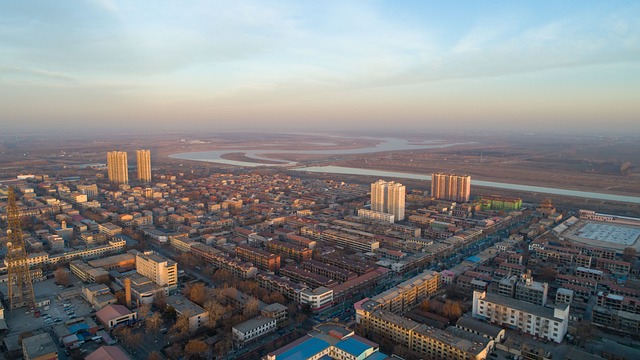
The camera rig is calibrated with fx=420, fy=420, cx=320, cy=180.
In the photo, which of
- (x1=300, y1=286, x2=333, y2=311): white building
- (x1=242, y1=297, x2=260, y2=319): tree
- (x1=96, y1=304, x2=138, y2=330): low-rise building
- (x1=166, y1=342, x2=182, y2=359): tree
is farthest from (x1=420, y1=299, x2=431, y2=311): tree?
(x1=96, y1=304, x2=138, y2=330): low-rise building

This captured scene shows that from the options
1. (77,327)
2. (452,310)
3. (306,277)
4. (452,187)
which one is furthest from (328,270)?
(452,187)

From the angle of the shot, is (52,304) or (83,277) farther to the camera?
(83,277)

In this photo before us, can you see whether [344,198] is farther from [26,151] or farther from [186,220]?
[26,151]

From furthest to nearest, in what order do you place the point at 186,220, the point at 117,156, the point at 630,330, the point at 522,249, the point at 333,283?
the point at 117,156
the point at 186,220
the point at 522,249
the point at 333,283
the point at 630,330

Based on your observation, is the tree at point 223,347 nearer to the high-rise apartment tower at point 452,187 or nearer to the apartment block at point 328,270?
the apartment block at point 328,270

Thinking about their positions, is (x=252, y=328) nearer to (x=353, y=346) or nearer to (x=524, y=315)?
(x=353, y=346)

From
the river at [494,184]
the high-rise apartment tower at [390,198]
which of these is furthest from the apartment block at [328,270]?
the river at [494,184]

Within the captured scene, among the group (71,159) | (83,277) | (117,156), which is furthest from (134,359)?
(71,159)
